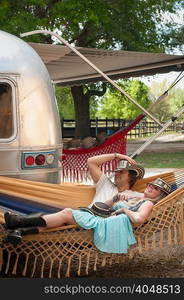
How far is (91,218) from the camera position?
13.8 ft

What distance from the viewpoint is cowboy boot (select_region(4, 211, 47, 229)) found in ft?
13.4

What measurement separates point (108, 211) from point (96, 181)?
2.70ft

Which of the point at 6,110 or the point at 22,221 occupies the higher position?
the point at 6,110

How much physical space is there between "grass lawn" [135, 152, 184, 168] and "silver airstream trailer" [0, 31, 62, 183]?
849cm

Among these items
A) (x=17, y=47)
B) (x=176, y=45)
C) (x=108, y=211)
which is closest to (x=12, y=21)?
(x=176, y=45)

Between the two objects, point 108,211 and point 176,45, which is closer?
point 108,211

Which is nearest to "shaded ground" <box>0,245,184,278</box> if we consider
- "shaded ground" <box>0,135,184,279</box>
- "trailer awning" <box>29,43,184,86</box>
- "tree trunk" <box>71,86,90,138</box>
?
"shaded ground" <box>0,135,184,279</box>

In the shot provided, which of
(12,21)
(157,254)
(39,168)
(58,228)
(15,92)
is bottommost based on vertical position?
(157,254)

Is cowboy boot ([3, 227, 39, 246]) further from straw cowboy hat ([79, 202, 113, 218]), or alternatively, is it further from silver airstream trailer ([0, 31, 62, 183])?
silver airstream trailer ([0, 31, 62, 183])

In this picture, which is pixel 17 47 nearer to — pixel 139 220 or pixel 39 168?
pixel 39 168

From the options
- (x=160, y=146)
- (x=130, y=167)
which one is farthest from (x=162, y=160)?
(x=130, y=167)

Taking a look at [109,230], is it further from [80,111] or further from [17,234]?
[80,111]

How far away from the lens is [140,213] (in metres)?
4.23

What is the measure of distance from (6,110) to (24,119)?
160 mm
